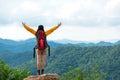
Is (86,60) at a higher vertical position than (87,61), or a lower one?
higher

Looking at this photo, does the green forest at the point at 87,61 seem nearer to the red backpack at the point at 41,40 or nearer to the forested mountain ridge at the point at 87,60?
the forested mountain ridge at the point at 87,60

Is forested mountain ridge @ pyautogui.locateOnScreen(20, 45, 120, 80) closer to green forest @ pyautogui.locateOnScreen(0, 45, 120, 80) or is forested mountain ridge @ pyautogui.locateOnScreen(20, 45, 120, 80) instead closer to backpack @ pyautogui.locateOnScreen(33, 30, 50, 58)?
green forest @ pyautogui.locateOnScreen(0, 45, 120, 80)

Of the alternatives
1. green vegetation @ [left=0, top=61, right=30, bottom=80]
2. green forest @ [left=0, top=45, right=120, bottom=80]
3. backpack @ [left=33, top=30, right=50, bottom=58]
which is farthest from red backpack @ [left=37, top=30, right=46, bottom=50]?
green forest @ [left=0, top=45, right=120, bottom=80]

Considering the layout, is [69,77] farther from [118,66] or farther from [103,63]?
[103,63]

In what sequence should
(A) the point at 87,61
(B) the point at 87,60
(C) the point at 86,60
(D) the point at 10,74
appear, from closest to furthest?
1. (D) the point at 10,74
2. (A) the point at 87,61
3. (B) the point at 87,60
4. (C) the point at 86,60

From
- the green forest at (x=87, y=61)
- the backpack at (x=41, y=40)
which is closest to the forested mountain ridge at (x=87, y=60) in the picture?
the green forest at (x=87, y=61)

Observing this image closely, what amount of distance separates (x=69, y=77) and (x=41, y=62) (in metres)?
29.1

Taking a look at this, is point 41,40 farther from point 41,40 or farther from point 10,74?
point 10,74

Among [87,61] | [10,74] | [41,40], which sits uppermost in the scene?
[87,61]

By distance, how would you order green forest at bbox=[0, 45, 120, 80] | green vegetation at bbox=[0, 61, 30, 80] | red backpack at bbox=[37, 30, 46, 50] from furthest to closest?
1. green forest at bbox=[0, 45, 120, 80]
2. green vegetation at bbox=[0, 61, 30, 80]
3. red backpack at bbox=[37, 30, 46, 50]

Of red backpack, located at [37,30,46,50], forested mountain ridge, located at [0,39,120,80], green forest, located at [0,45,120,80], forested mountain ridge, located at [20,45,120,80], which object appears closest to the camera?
red backpack, located at [37,30,46,50]

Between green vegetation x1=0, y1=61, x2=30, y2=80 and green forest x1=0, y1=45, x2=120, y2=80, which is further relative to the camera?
green forest x1=0, y1=45, x2=120, y2=80

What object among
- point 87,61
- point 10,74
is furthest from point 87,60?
point 10,74

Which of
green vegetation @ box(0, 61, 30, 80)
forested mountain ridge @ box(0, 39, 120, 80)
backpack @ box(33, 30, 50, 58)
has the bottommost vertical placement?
green vegetation @ box(0, 61, 30, 80)
